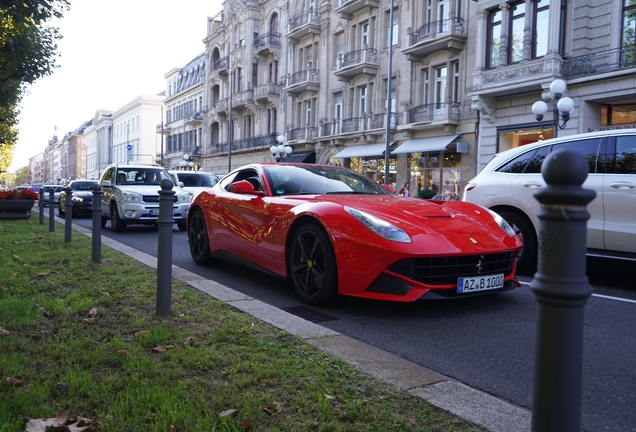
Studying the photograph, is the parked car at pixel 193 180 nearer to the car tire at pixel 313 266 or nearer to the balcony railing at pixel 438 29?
the car tire at pixel 313 266

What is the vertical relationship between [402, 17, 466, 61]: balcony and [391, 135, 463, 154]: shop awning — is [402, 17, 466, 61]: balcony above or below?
above

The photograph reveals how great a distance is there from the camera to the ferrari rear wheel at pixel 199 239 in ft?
24.2

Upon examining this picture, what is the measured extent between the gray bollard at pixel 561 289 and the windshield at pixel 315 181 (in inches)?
174

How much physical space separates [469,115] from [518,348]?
21.1 metres

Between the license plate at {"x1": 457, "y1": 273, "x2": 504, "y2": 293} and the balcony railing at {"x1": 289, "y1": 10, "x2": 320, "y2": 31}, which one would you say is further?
the balcony railing at {"x1": 289, "y1": 10, "x2": 320, "y2": 31}

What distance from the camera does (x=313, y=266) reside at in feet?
16.5

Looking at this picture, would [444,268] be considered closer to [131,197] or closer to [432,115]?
[131,197]

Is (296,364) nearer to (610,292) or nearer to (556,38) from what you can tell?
(610,292)

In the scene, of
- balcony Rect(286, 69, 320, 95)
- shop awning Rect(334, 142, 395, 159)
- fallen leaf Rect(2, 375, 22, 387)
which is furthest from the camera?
balcony Rect(286, 69, 320, 95)

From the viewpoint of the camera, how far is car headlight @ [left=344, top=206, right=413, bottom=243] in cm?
448

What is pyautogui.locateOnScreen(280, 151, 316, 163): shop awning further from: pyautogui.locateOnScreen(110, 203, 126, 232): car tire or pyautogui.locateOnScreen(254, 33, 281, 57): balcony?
pyautogui.locateOnScreen(110, 203, 126, 232): car tire

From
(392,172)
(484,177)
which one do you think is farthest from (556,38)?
(484,177)

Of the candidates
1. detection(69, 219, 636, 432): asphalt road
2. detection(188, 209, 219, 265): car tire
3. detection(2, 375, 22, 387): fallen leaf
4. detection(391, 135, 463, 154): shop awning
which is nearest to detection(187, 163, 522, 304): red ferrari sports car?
detection(69, 219, 636, 432): asphalt road

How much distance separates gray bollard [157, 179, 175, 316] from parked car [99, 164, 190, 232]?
25.6ft
